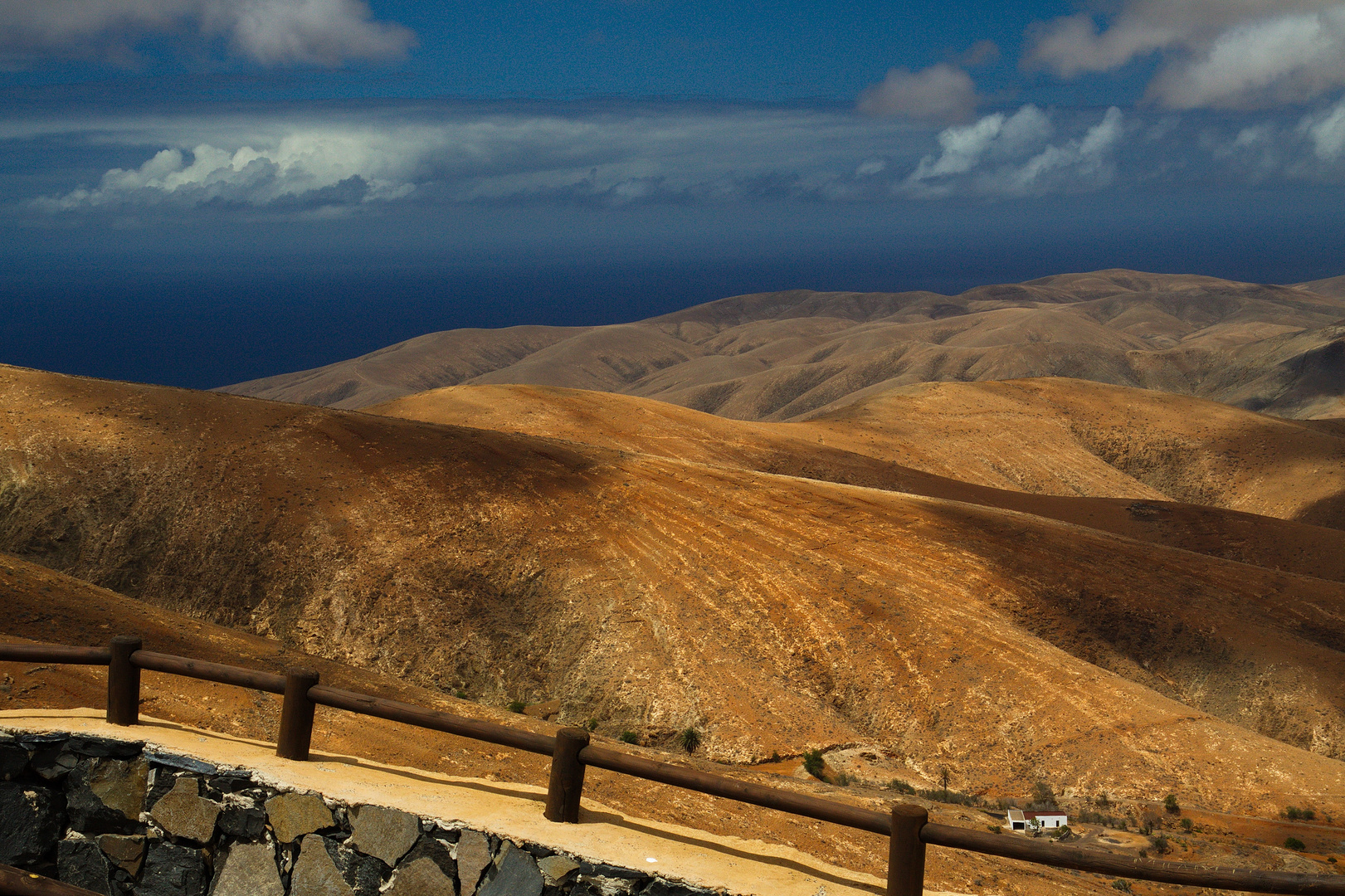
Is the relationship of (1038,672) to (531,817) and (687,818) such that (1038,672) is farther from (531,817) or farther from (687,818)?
(531,817)

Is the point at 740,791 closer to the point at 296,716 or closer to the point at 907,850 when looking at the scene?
the point at 907,850

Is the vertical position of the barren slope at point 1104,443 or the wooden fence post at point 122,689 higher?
the barren slope at point 1104,443

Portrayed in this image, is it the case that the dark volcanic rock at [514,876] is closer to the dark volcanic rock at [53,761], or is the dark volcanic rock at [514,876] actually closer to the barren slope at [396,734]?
the barren slope at [396,734]

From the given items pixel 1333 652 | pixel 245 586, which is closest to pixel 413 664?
pixel 245 586

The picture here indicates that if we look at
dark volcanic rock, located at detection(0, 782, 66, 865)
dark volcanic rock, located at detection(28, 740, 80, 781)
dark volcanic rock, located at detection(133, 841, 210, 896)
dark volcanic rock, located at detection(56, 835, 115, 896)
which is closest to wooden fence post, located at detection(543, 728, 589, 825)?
dark volcanic rock, located at detection(133, 841, 210, 896)

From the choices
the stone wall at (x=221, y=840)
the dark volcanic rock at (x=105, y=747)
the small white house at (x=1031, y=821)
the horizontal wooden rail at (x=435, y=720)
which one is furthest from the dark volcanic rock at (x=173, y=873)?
the small white house at (x=1031, y=821)

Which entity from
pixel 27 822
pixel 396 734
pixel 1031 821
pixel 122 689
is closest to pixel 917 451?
pixel 1031 821
